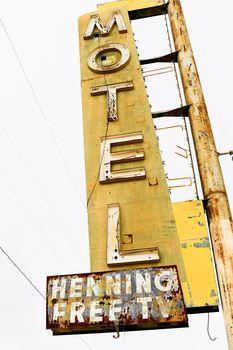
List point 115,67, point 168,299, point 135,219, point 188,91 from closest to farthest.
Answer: point 168,299 < point 135,219 < point 188,91 < point 115,67

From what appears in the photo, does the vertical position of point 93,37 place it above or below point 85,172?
above

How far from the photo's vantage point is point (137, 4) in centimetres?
889

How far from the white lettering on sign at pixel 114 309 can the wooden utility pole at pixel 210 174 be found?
45.9 inches

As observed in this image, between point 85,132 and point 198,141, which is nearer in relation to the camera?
point 198,141

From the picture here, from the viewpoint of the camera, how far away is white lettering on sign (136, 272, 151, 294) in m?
5.02

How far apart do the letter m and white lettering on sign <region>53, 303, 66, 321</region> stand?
5380mm

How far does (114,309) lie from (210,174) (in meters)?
2.14

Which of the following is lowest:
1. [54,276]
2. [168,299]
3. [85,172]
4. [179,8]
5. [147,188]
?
[168,299]

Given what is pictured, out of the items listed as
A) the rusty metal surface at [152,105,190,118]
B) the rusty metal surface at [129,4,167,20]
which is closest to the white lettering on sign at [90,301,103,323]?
the rusty metal surface at [152,105,190,118]

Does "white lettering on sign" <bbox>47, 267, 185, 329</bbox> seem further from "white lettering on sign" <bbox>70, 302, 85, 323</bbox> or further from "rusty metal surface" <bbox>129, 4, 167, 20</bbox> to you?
"rusty metal surface" <bbox>129, 4, 167, 20</bbox>

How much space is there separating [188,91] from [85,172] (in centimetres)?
201

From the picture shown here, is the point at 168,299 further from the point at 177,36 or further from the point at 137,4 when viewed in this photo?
the point at 137,4

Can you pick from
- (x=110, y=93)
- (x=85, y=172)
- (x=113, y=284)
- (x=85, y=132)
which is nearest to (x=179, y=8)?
(x=110, y=93)

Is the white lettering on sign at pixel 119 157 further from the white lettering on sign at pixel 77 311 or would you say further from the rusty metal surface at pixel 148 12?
the rusty metal surface at pixel 148 12
